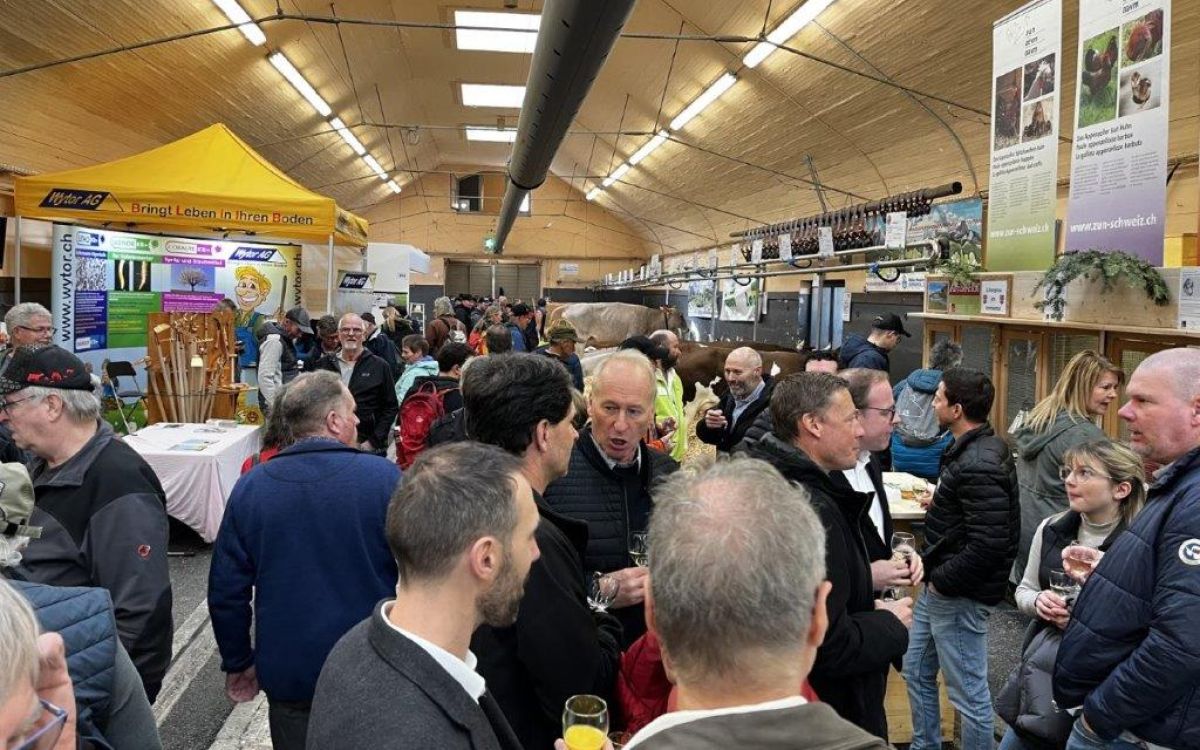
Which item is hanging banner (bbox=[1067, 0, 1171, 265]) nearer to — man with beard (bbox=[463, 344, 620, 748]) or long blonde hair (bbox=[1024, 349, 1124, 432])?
Answer: long blonde hair (bbox=[1024, 349, 1124, 432])

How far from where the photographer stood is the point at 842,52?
925 centimetres

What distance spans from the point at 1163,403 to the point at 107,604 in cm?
254

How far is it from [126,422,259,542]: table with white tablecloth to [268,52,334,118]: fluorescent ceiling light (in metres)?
8.07

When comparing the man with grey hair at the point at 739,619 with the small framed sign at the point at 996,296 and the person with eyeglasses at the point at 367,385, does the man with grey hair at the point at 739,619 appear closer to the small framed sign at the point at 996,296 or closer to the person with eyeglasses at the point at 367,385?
the person with eyeglasses at the point at 367,385

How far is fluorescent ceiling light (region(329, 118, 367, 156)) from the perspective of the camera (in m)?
15.9

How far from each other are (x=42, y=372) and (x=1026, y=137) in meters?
5.60

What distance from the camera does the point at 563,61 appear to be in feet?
16.3

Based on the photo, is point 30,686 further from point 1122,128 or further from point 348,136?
point 348,136

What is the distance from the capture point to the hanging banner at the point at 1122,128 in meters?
4.00

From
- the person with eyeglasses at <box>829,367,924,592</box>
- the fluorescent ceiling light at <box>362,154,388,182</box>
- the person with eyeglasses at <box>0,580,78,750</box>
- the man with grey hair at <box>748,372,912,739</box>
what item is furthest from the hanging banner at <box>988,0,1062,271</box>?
the fluorescent ceiling light at <box>362,154,388,182</box>

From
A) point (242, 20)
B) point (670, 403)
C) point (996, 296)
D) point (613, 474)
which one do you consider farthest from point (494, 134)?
point (613, 474)

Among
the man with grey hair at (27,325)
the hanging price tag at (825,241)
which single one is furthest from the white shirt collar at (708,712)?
the hanging price tag at (825,241)

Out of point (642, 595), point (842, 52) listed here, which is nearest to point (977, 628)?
point (642, 595)

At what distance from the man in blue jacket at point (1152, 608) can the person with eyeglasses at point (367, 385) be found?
13.9 ft
